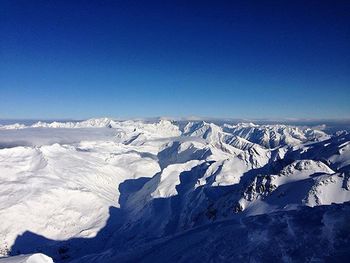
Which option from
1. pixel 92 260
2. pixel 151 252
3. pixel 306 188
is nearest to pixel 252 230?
pixel 151 252

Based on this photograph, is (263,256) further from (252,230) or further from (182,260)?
(182,260)

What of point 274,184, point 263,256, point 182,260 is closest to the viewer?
point 263,256

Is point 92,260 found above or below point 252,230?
below

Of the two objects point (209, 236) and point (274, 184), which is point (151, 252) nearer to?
point (209, 236)

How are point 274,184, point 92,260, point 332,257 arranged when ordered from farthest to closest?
point 274,184, point 92,260, point 332,257

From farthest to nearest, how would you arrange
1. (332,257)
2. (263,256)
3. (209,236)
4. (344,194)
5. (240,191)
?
(240,191) < (344,194) < (209,236) < (263,256) < (332,257)

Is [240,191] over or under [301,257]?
under

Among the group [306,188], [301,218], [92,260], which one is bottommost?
[92,260]

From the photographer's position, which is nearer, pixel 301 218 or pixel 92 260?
pixel 301 218

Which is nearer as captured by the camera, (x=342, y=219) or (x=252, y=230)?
(x=342, y=219)

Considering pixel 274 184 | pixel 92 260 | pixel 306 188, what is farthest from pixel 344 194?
pixel 92 260
